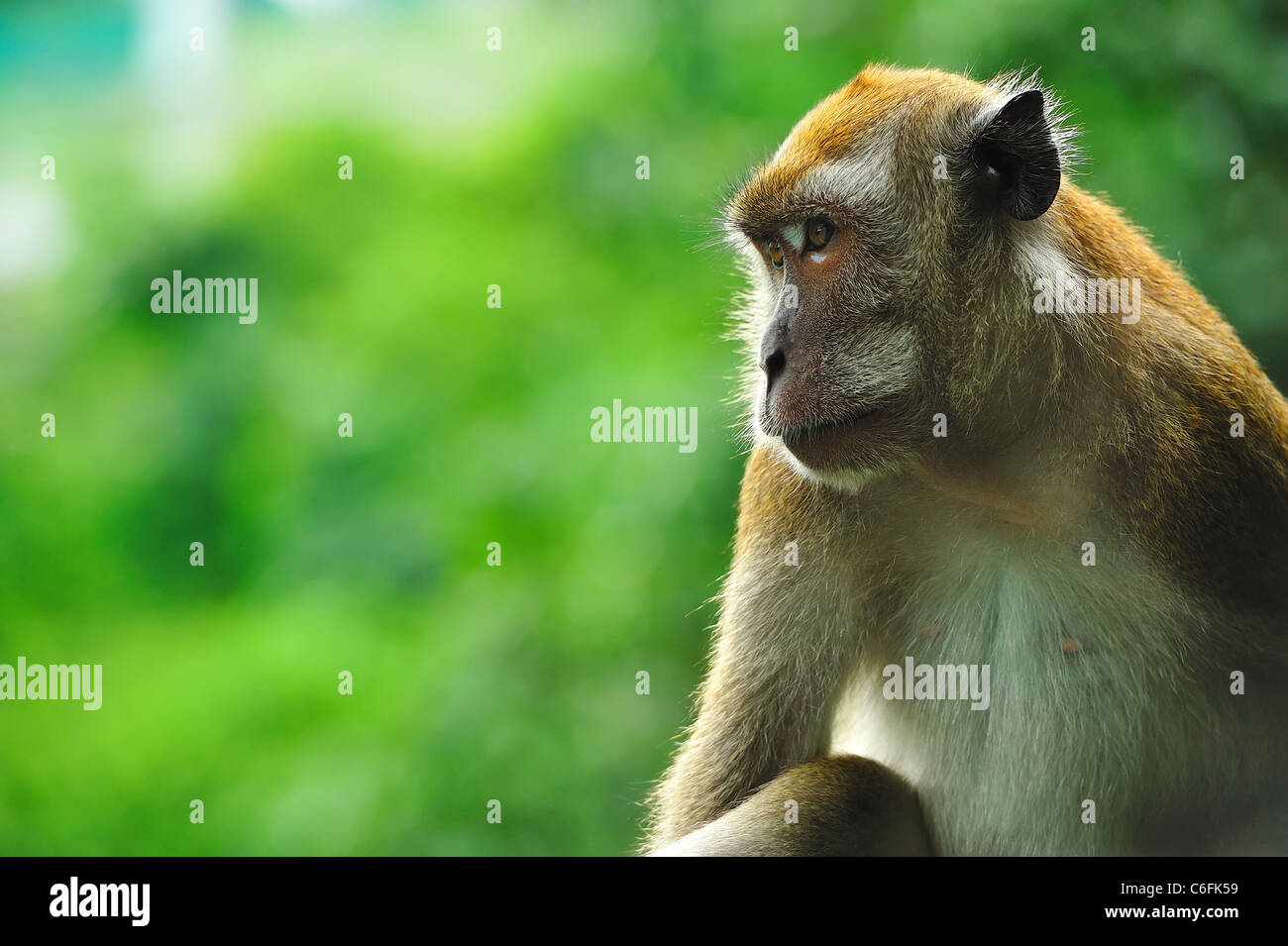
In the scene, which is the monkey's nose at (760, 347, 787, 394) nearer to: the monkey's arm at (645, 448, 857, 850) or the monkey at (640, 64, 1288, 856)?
the monkey at (640, 64, 1288, 856)

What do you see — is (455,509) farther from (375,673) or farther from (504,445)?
(375,673)

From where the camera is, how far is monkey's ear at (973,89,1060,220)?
13.4 feet

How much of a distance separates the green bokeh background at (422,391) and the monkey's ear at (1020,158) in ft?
4.64

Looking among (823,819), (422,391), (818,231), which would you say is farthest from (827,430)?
(422,391)

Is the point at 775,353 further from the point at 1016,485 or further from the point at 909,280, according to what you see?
the point at 1016,485

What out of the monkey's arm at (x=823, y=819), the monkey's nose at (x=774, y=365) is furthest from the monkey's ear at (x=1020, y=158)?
the monkey's arm at (x=823, y=819)

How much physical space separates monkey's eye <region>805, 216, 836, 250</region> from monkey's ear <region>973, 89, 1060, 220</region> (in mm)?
508

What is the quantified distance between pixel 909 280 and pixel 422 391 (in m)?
7.82

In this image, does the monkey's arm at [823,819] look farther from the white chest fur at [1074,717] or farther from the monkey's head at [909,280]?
the monkey's head at [909,280]

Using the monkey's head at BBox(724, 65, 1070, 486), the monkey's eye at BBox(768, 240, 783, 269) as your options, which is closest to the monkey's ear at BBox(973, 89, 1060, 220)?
the monkey's head at BBox(724, 65, 1070, 486)

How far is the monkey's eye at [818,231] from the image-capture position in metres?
4.31

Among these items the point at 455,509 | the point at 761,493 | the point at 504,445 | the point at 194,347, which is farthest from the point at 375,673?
the point at 761,493

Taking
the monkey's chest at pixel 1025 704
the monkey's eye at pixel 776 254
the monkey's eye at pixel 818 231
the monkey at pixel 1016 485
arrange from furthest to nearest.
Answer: the monkey's eye at pixel 776 254, the monkey's eye at pixel 818 231, the monkey's chest at pixel 1025 704, the monkey at pixel 1016 485
